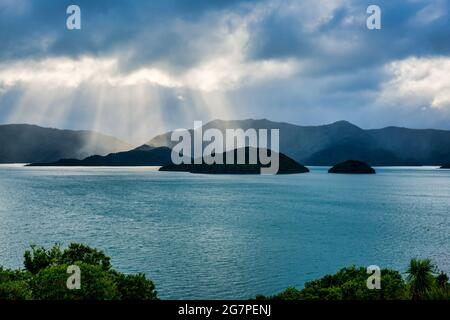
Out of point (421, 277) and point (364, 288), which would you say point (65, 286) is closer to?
point (364, 288)

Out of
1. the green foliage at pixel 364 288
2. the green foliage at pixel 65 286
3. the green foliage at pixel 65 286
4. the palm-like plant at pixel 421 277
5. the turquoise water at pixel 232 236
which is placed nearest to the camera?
the green foliage at pixel 65 286

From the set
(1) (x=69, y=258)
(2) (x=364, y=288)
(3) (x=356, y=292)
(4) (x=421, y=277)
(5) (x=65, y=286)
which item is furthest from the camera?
(1) (x=69, y=258)

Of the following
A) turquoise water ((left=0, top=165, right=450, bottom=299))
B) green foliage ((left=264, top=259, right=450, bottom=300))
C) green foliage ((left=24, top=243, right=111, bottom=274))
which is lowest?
turquoise water ((left=0, top=165, right=450, bottom=299))

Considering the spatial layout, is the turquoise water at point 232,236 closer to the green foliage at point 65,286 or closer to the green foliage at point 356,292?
the green foliage at point 65,286

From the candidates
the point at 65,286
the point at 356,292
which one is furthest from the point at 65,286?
the point at 356,292

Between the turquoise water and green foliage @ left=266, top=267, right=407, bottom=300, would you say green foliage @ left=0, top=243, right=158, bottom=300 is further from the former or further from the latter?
the turquoise water

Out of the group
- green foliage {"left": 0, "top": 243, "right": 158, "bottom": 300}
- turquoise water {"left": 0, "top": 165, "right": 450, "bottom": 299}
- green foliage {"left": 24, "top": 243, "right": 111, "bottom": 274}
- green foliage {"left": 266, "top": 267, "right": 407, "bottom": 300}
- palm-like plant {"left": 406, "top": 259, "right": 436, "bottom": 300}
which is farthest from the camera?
turquoise water {"left": 0, "top": 165, "right": 450, "bottom": 299}

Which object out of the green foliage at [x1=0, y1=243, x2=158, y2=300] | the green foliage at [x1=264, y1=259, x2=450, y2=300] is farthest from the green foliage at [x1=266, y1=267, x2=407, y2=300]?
the green foliage at [x1=0, y1=243, x2=158, y2=300]

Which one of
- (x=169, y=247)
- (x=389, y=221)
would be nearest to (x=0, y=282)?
(x=169, y=247)

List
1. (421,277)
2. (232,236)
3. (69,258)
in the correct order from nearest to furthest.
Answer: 1. (421,277)
2. (69,258)
3. (232,236)

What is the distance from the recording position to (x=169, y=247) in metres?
69.1

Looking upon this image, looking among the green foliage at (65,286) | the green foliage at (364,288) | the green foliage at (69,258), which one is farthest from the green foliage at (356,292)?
the green foliage at (69,258)
